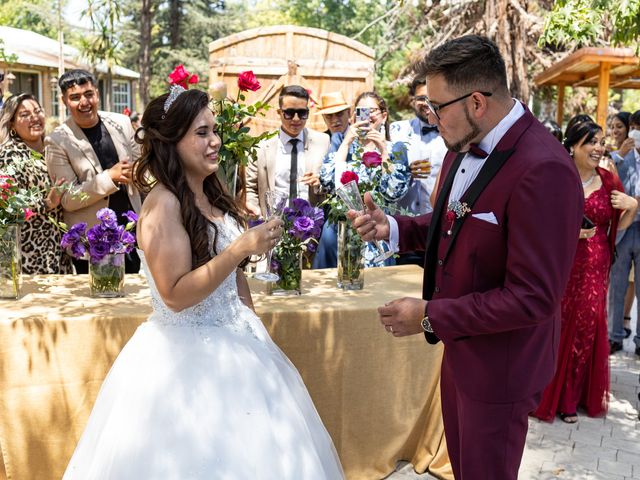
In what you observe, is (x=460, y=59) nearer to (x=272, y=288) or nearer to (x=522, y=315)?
(x=522, y=315)

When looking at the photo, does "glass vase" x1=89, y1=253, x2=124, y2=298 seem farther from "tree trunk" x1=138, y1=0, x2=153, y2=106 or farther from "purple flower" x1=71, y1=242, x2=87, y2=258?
"tree trunk" x1=138, y1=0, x2=153, y2=106

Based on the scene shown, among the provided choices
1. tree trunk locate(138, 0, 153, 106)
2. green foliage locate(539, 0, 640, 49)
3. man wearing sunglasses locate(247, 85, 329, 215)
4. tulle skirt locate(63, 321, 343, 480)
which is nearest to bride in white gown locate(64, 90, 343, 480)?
tulle skirt locate(63, 321, 343, 480)

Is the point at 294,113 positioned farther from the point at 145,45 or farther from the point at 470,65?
the point at 145,45

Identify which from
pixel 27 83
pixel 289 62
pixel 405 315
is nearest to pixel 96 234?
pixel 405 315

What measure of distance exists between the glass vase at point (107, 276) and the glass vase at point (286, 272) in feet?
2.63

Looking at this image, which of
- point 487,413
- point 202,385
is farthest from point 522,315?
point 202,385

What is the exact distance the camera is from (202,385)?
8.55 ft

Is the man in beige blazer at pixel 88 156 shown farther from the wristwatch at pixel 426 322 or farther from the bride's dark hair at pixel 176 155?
the wristwatch at pixel 426 322

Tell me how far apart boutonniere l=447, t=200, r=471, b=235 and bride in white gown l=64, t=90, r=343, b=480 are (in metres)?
0.69

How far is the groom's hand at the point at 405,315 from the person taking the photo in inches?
89.6

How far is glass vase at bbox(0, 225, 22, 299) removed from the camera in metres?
3.64

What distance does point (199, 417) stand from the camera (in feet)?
8.36

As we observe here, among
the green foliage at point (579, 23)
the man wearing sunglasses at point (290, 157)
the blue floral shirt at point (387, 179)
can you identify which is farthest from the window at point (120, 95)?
the blue floral shirt at point (387, 179)

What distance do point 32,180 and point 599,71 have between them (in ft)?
29.6
